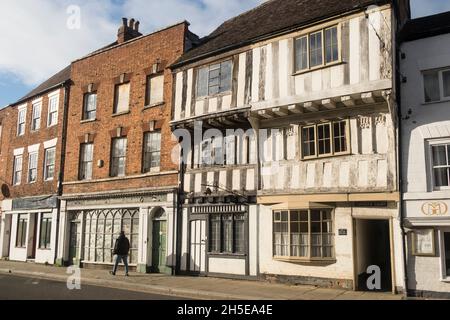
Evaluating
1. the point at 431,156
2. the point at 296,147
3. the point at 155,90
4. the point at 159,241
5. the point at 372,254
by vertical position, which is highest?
the point at 155,90

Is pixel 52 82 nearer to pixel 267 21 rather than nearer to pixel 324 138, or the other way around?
pixel 267 21

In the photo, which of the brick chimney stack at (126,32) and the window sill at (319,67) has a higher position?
the brick chimney stack at (126,32)

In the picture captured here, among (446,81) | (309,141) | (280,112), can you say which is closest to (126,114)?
(280,112)

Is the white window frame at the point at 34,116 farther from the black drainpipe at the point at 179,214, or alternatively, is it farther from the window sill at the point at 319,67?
the window sill at the point at 319,67

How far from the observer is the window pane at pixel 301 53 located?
13773mm

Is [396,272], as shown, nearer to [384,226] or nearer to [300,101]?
[384,226]

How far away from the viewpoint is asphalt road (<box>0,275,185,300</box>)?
37.6ft

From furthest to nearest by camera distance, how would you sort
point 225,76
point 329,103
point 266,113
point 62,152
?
point 62,152, point 225,76, point 266,113, point 329,103

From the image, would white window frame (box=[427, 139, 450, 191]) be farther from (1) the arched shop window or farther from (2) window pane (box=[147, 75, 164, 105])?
(1) the arched shop window

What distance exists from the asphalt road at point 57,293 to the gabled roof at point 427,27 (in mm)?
10143

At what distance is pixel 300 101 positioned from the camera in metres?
13.4

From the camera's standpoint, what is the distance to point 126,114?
62.7 feet

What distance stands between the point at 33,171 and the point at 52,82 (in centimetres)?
528

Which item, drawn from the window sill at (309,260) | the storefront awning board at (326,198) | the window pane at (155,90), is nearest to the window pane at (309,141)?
the storefront awning board at (326,198)
